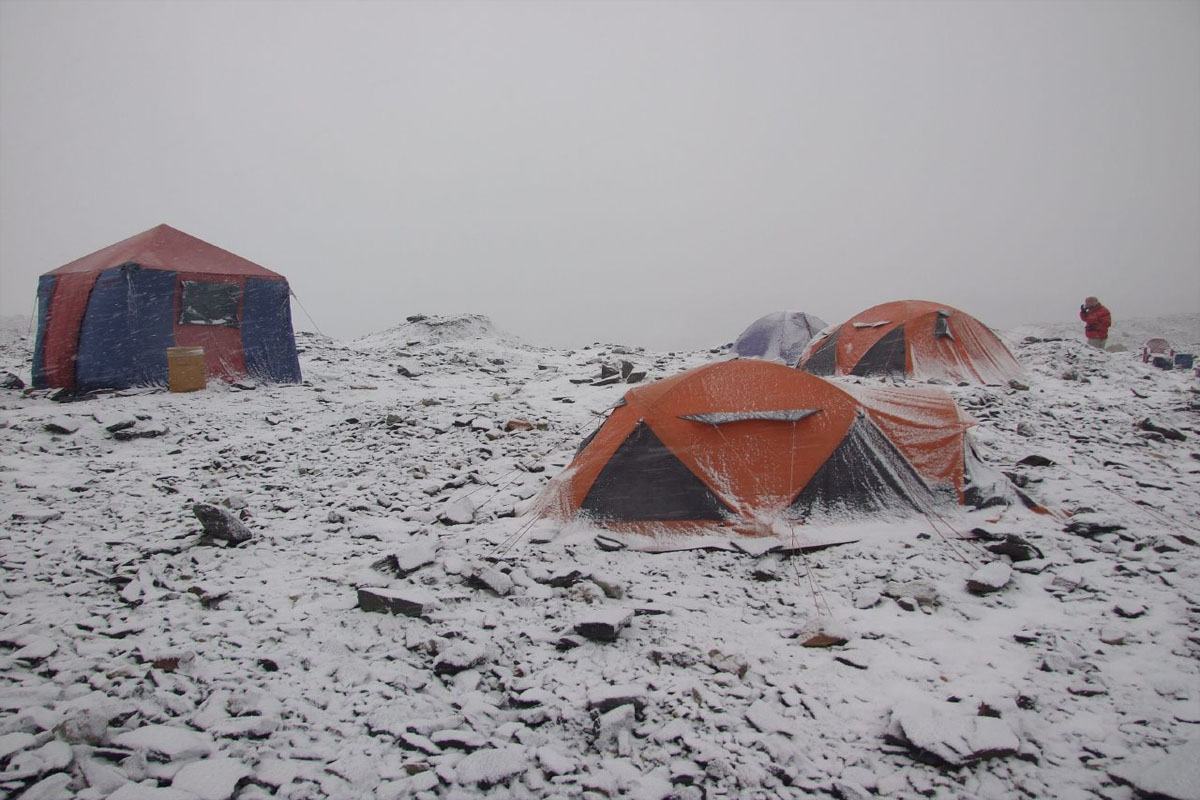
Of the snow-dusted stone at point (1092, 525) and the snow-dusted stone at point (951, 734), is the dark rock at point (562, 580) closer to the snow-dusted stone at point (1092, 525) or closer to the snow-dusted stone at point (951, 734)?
the snow-dusted stone at point (951, 734)

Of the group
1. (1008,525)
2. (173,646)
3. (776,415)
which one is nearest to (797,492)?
(776,415)

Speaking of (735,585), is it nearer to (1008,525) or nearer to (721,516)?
(721,516)

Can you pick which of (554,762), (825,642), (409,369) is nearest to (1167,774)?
(825,642)

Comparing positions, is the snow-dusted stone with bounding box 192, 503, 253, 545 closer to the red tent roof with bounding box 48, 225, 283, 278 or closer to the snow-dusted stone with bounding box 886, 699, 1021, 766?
the snow-dusted stone with bounding box 886, 699, 1021, 766

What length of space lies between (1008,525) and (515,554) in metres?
4.05

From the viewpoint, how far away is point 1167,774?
2.18m

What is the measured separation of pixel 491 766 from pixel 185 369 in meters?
10.1

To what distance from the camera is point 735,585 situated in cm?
414

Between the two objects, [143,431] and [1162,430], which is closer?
[1162,430]

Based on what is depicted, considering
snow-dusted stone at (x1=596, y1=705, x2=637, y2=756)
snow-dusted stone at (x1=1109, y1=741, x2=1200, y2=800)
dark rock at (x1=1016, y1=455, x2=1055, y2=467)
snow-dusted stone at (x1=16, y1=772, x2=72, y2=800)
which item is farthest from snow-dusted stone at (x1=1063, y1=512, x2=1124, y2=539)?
snow-dusted stone at (x1=16, y1=772, x2=72, y2=800)

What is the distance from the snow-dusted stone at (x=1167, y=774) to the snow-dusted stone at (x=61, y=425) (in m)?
10.3

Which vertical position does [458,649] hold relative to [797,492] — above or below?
below

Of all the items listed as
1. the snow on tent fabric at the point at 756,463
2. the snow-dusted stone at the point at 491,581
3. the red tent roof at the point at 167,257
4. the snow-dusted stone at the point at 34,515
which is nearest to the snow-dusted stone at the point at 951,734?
the snow on tent fabric at the point at 756,463

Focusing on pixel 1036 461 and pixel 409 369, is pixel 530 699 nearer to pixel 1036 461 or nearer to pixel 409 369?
pixel 1036 461
